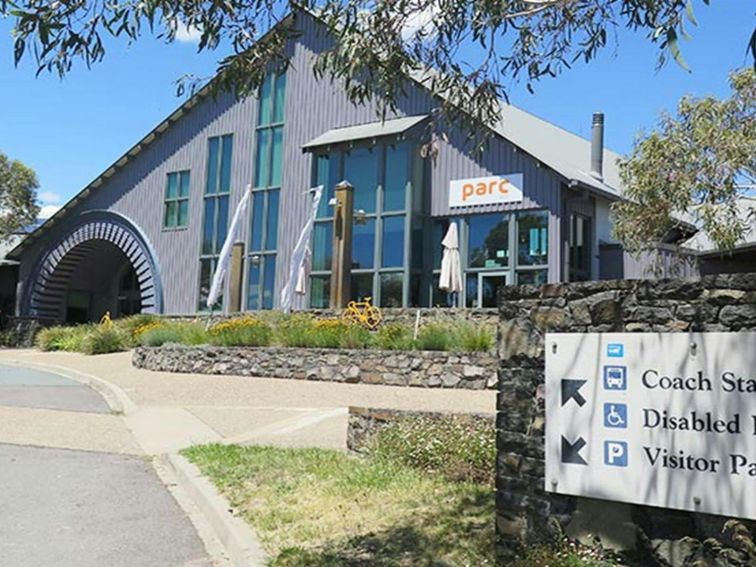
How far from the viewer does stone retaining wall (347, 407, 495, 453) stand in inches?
312

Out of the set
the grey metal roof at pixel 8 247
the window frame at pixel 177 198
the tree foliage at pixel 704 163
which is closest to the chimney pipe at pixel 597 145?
the tree foliage at pixel 704 163

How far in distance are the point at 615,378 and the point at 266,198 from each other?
78.3 feet

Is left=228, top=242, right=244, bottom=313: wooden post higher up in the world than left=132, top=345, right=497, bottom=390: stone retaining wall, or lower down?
higher up

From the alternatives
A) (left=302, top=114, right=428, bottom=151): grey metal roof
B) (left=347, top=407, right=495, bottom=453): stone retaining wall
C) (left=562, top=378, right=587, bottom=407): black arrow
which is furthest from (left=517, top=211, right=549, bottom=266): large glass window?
(left=562, top=378, right=587, bottom=407): black arrow

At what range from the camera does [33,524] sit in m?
5.93

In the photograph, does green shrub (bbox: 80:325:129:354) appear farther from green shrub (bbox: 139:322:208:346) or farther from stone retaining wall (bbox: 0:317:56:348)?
stone retaining wall (bbox: 0:317:56:348)

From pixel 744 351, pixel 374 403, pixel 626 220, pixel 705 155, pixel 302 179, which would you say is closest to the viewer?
pixel 744 351

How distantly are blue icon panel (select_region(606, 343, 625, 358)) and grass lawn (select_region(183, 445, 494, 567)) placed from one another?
1509 millimetres

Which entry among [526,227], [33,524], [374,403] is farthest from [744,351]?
[526,227]

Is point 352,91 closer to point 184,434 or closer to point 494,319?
point 184,434

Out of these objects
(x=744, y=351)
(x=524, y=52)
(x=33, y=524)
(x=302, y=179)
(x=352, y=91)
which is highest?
(x=302, y=179)

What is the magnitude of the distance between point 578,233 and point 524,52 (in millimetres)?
15344

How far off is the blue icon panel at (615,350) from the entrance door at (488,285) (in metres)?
17.0

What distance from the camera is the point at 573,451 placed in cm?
425
